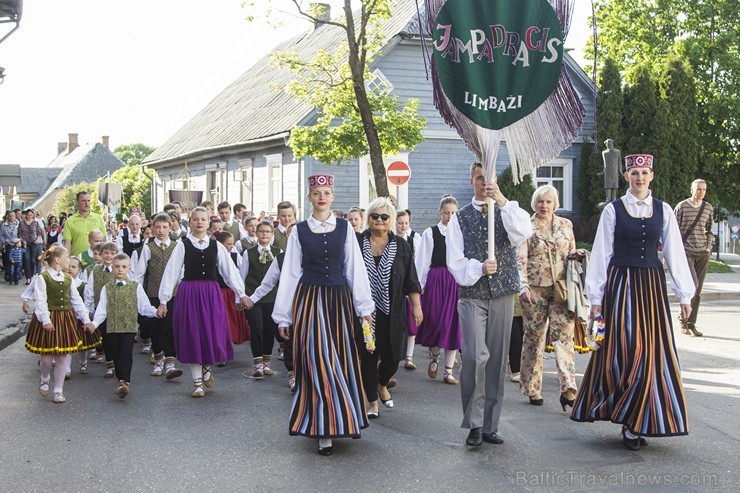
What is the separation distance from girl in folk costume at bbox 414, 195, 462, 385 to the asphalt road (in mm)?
487

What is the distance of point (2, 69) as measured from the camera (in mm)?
19953

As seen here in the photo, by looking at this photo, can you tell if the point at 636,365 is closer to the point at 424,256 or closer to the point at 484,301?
the point at 484,301

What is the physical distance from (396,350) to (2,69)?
15.3 meters

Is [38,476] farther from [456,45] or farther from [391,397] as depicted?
[456,45]

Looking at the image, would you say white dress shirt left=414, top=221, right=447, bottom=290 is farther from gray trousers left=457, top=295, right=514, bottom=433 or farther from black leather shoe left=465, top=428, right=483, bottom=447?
black leather shoe left=465, top=428, right=483, bottom=447

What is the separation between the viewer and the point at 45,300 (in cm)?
898

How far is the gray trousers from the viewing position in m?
6.71

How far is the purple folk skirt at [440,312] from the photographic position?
31.9 ft

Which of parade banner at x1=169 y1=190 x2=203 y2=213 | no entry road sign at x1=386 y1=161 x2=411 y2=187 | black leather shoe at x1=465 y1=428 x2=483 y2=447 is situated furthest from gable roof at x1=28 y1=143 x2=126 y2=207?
black leather shoe at x1=465 y1=428 x2=483 y2=447

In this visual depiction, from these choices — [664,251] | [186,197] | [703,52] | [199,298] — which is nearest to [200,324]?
[199,298]

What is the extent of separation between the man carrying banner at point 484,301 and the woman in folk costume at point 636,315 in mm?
652

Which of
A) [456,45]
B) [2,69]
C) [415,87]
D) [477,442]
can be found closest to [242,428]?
[477,442]

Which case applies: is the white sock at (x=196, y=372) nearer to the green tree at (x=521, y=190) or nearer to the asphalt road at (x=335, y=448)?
the asphalt road at (x=335, y=448)

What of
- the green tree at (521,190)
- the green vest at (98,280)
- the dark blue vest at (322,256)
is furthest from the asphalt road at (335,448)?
the green tree at (521,190)
